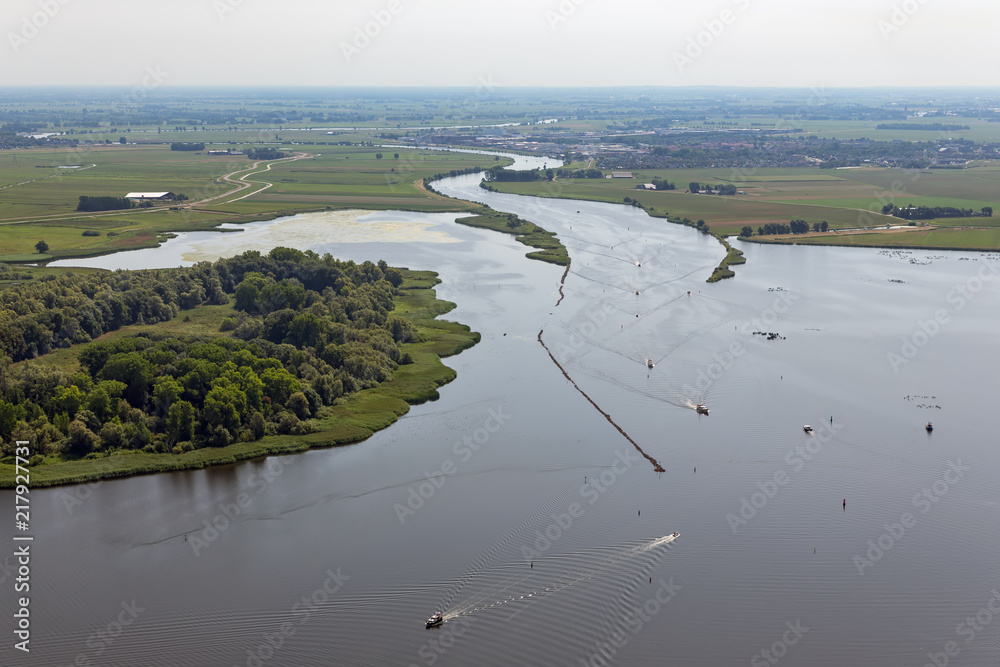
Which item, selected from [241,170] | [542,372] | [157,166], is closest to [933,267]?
[542,372]

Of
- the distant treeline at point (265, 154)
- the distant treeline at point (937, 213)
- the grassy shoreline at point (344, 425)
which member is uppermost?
the distant treeline at point (265, 154)

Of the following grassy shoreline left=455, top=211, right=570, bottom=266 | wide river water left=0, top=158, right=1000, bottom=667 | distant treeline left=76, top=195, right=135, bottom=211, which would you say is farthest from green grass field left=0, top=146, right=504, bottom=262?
wide river water left=0, top=158, right=1000, bottom=667

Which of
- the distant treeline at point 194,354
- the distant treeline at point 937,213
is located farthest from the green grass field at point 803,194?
the distant treeline at point 194,354

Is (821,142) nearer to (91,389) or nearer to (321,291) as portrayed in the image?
(321,291)

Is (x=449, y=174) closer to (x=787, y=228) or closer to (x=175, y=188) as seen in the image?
(x=175, y=188)

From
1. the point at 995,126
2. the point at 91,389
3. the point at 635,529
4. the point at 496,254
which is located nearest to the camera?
the point at 635,529

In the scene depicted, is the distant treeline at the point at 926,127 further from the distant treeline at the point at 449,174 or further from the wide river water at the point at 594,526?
the wide river water at the point at 594,526
